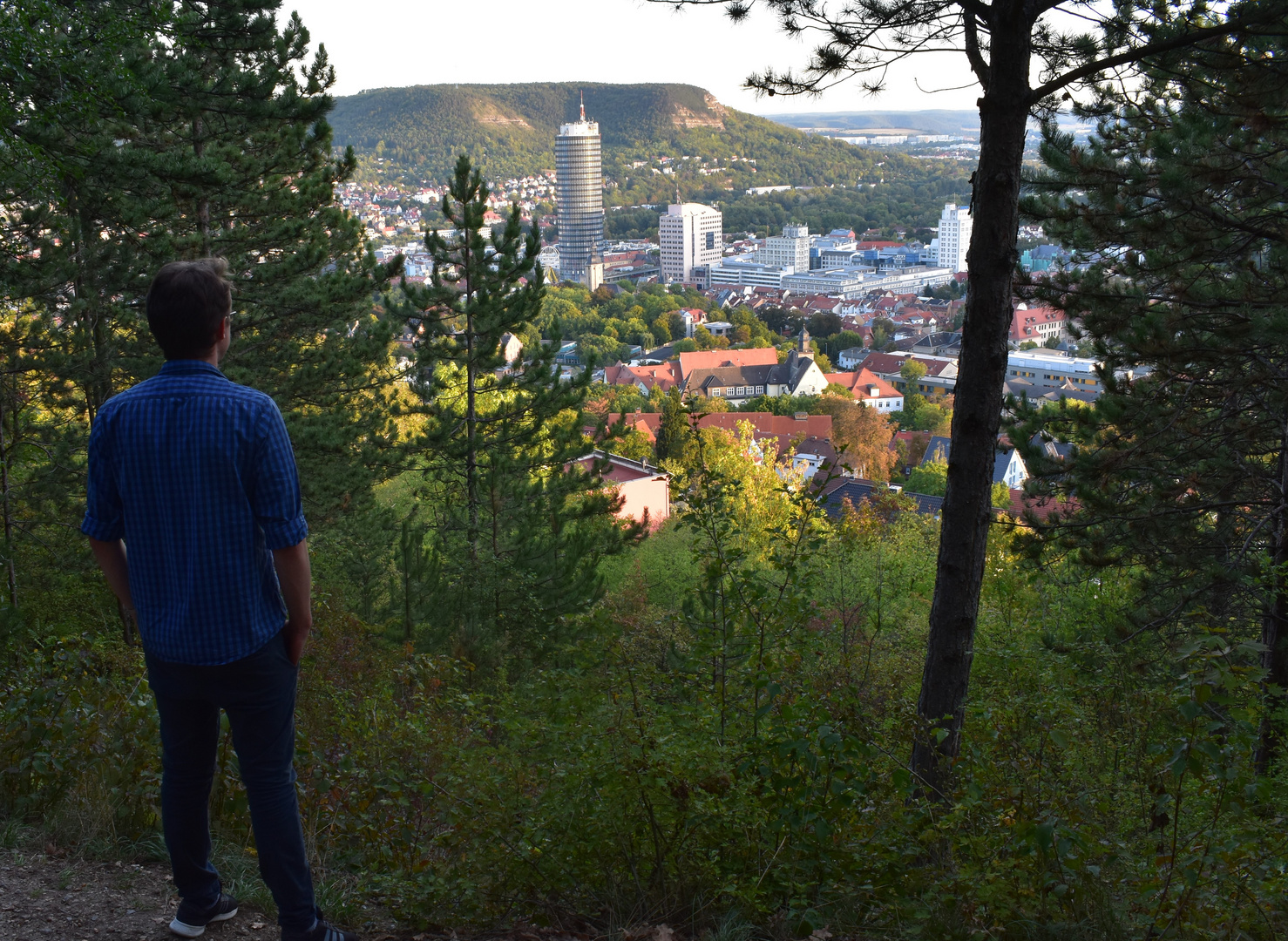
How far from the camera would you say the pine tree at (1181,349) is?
18.2ft

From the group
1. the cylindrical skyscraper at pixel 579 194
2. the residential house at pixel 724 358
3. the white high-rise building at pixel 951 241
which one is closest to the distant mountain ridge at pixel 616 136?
the cylindrical skyscraper at pixel 579 194

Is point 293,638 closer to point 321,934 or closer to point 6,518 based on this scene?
point 321,934

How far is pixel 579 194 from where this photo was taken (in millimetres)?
157625

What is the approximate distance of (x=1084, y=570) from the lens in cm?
816

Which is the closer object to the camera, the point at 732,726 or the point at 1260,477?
the point at 732,726

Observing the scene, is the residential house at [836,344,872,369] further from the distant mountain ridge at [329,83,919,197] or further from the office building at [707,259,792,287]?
the distant mountain ridge at [329,83,919,197]

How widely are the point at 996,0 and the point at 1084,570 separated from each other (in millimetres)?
6149

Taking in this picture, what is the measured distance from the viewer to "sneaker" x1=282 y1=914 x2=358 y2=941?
194 centimetres

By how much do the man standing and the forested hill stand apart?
6385 inches

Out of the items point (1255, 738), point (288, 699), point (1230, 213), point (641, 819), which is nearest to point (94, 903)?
point (288, 699)

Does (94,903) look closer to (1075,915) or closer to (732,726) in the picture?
(732,726)

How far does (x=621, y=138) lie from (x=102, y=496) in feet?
640

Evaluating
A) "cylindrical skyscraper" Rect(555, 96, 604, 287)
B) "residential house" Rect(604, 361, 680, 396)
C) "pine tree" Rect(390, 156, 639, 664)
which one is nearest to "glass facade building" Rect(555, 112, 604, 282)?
"cylindrical skyscraper" Rect(555, 96, 604, 287)

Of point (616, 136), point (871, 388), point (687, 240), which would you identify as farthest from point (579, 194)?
point (871, 388)
